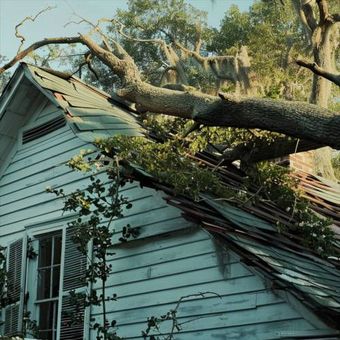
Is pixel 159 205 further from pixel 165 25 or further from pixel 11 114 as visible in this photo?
pixel 165 25

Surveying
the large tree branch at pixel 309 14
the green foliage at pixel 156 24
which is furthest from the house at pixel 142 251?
the green foliage at pixel 156 24

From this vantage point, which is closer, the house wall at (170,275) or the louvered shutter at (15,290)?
the house wall at (170,275)

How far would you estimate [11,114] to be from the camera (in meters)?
9.68

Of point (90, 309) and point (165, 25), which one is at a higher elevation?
point (165, 25)

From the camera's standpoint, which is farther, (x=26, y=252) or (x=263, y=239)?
(x=26, y=252)

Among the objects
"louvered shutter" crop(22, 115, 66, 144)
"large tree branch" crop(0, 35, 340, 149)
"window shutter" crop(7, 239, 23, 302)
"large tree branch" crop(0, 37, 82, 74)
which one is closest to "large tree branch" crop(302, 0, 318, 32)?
"large tree branch" crop(0, 37, 82, 74)


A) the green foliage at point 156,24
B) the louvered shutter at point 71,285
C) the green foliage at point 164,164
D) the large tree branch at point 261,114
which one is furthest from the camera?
the green foliage at point 156,24

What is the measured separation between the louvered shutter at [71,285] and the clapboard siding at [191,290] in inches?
11.0

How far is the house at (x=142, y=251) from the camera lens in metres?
5.80

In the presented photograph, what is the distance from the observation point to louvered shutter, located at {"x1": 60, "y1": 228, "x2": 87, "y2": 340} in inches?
298

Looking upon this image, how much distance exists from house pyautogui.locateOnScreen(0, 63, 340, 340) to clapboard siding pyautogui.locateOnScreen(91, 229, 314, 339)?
11mm

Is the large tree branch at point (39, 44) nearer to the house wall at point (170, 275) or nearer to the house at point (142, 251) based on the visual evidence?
the house at point (142, 251)

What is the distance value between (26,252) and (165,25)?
2622 centimetres

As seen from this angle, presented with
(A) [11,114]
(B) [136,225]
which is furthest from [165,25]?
(B) [136,225]
